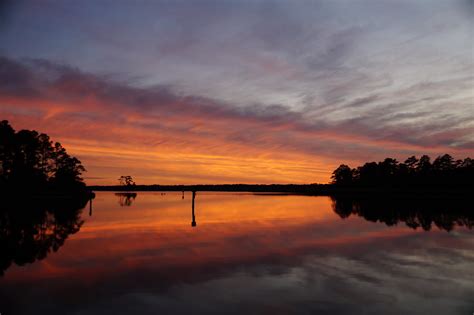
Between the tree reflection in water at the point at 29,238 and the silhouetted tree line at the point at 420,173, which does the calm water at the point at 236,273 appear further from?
the silhouetted tree line at the point at 420,173

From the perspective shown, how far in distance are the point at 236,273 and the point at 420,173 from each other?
142185 mm

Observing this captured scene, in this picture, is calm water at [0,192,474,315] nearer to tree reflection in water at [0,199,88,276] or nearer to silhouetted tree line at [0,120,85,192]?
tree reflection in water at [0,199,88,276]

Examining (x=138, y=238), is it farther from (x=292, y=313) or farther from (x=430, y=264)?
(x=430, y=264)

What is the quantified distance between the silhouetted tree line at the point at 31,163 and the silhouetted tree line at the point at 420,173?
110 m

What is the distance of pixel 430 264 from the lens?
2106 centimetres

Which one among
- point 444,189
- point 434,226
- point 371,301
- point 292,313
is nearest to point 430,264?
point 371,301

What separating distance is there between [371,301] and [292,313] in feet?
12.0

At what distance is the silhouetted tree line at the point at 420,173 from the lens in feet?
372

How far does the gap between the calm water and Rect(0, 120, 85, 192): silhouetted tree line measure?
182 feet

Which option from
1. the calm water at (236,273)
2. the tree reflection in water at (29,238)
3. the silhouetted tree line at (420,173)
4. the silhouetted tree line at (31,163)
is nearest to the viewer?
the calm water at (236,273)

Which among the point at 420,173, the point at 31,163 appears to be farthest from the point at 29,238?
the point at 420,173

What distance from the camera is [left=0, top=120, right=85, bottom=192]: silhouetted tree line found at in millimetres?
79125

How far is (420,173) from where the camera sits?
5576 inches

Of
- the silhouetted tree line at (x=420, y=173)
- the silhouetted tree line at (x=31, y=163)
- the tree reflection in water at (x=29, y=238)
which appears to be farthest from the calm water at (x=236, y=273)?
the silhouetted tree line at (x=420, y=173)
